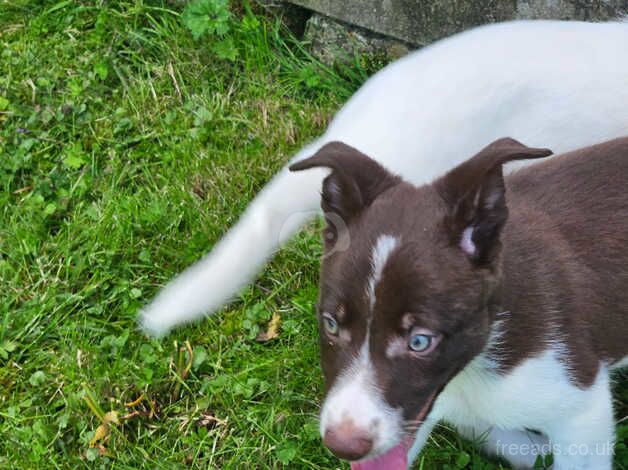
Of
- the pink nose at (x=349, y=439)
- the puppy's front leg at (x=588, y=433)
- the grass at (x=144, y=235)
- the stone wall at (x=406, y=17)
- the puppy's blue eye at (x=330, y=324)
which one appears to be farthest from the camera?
the stone wall at (x=406, y=17)

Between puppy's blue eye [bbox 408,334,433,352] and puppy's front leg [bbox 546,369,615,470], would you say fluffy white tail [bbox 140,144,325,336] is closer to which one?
puppy's blue eye [bbox 408,334,433,352]

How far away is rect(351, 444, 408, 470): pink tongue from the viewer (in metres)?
3.25

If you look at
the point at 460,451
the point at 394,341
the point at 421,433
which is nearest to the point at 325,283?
the point at 394,341

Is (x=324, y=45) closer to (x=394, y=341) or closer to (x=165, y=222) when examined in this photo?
(x=165, y=222)

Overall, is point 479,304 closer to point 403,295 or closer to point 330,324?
point 403,295

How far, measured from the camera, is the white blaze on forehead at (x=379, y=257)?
2914 millimetres

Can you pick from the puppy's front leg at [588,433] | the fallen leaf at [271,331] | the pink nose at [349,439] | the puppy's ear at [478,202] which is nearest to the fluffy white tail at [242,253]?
the fallen leaf at [271,331]

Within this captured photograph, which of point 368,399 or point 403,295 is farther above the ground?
point 403,295

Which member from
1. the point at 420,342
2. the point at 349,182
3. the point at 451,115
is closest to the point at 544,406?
the point at 420,342

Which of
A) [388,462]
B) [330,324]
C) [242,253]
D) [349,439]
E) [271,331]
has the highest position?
[330,324]

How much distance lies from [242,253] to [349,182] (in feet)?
3.00

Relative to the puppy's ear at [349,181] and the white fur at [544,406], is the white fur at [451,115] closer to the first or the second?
the puppy's ear at [349,181]

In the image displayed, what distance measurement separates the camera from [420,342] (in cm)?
294

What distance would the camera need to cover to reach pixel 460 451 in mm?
3738
